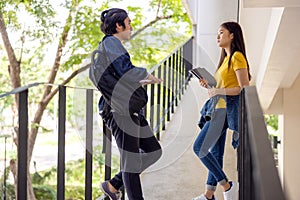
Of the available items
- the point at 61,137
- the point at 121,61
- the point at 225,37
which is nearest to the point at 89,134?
the point at 61,137

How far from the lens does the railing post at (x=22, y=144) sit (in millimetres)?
2166

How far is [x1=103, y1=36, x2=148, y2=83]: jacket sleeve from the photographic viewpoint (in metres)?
2.45

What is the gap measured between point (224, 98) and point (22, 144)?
1266 mm

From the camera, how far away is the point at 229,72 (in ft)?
10.2

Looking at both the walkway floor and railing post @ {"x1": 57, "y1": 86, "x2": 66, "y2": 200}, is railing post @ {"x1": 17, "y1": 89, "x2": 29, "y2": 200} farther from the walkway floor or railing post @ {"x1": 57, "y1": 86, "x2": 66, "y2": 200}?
the walkway floor

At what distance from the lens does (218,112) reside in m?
3.15

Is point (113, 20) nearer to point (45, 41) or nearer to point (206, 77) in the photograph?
point (206, 77)

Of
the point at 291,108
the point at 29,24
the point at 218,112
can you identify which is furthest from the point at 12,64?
the point at 218,112

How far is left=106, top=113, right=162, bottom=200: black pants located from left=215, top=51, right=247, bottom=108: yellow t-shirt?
620mm

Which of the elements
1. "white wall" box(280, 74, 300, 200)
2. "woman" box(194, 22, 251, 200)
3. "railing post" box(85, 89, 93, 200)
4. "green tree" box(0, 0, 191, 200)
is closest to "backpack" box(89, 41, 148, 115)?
"railing post" box(85, 89, 93, 200)

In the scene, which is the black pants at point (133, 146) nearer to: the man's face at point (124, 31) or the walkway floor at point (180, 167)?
the man's face at point (124, 31)

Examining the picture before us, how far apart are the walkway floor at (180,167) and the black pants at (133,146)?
1.13 metres

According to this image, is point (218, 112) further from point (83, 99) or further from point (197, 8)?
point (197, 8)

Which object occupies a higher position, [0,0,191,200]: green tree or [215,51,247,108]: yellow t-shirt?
[0,0,191,200]: green tree
